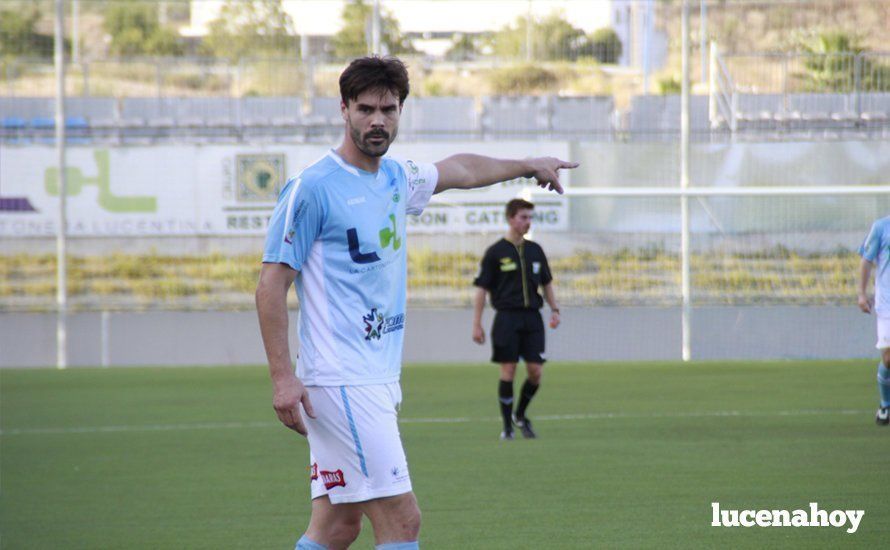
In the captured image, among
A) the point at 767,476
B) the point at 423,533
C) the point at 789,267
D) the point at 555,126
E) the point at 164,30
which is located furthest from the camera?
the point at 164,30

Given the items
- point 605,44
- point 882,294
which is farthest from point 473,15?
point 882,294

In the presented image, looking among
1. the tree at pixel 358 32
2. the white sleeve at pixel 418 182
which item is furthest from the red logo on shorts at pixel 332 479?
the tree at pixel 358 32

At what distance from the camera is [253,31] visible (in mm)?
22391

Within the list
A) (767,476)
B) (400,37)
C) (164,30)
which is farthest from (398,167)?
(164,30)

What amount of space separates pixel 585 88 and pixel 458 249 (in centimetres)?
393

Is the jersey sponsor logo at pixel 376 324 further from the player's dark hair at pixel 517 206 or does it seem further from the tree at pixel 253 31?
the tree at pixel 253 31

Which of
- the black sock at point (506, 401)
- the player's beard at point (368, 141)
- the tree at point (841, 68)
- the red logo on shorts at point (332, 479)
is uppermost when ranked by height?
the tree at point (841, 68)

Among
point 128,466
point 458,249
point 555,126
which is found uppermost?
point 555,126

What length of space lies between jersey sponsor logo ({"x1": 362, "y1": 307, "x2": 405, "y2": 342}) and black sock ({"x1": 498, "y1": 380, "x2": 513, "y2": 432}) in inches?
261

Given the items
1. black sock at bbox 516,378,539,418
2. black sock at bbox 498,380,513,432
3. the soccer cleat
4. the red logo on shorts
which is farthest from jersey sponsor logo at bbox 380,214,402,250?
the soccer cleat

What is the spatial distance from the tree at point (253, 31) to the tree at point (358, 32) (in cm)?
113

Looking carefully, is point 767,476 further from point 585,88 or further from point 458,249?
point 585,88

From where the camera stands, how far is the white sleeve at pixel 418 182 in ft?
15.5

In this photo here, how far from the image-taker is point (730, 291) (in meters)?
19.7
